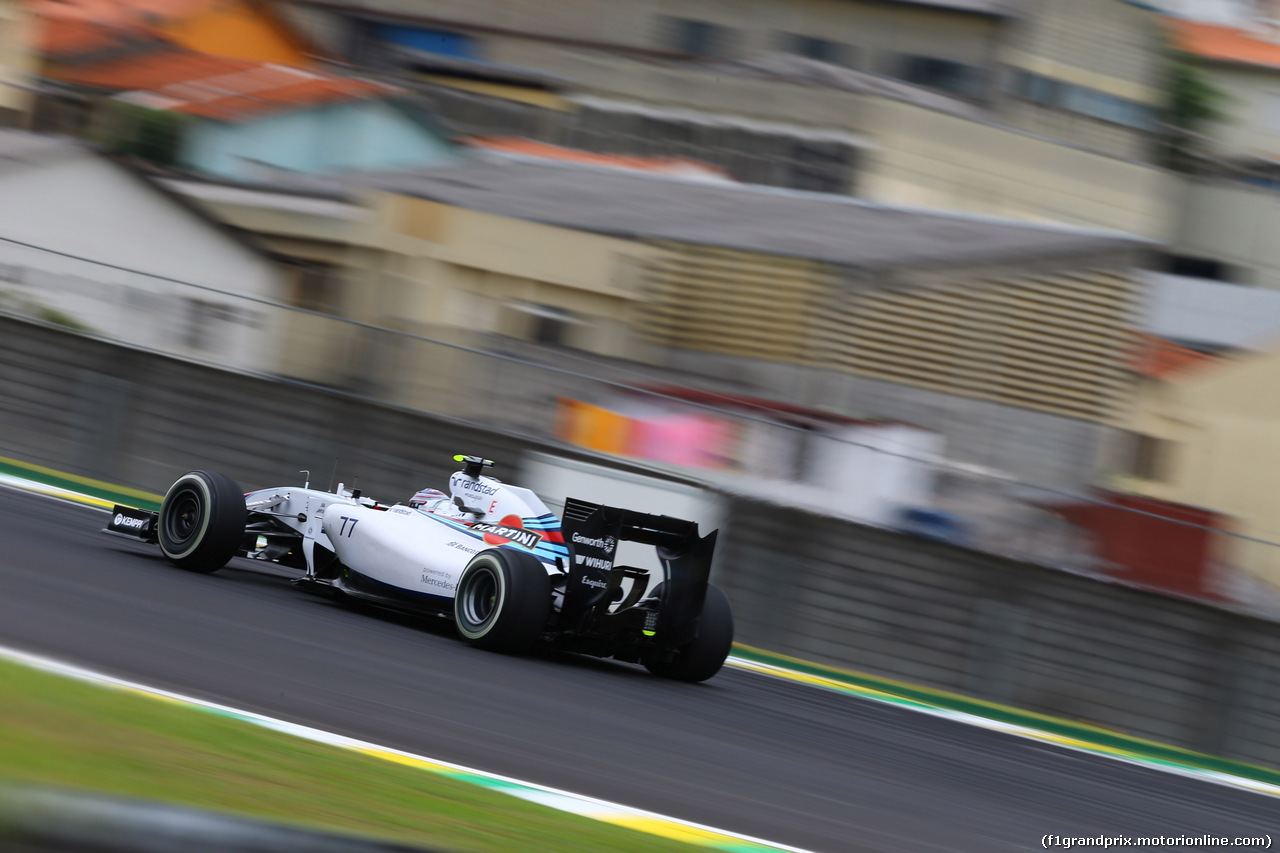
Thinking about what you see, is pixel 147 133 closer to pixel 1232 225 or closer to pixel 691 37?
pixel 691 37

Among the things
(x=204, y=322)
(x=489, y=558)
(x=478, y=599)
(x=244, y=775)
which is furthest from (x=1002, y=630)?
(x=244, y=775)

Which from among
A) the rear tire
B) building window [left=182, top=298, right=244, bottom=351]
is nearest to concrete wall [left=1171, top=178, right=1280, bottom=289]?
building window [left=182, top=298, right=244, bottom=351]

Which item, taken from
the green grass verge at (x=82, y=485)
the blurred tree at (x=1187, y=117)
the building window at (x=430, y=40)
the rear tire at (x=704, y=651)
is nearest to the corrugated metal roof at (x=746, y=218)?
the building window at (x=430, y=40)

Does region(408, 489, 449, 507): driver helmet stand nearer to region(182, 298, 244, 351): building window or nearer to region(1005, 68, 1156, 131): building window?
region(182, 298, 244, 351): building window

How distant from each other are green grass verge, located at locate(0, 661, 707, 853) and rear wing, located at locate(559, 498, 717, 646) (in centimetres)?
393

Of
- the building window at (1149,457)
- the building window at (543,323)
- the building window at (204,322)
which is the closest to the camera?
the building window at (204,322)

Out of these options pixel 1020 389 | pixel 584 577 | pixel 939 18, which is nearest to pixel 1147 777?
pixel 584 577

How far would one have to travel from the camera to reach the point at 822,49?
36.4 metres

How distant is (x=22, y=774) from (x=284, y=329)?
45.7 feet

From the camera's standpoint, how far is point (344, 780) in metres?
4.93

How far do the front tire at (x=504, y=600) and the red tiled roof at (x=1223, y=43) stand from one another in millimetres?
35437

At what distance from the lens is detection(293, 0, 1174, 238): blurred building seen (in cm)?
3164

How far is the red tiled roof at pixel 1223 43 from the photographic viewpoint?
40688mm

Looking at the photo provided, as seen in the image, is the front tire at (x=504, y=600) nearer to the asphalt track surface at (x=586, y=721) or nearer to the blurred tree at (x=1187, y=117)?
the asphalt track surface at (x=586, y=721)
